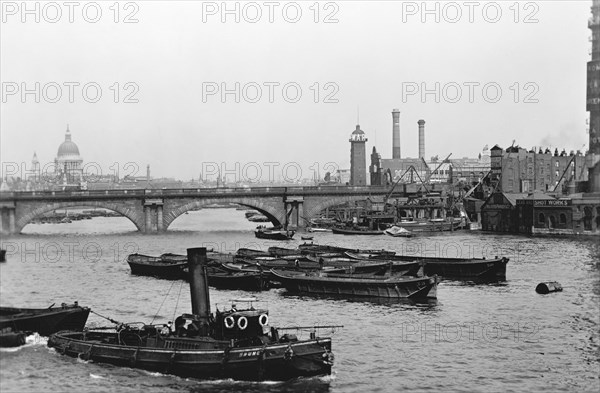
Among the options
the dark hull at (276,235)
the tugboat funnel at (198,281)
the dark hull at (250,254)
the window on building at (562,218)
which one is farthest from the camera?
the dark hull at (276,235)

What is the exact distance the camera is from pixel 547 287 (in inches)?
2370

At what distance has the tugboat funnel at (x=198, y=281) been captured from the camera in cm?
3812

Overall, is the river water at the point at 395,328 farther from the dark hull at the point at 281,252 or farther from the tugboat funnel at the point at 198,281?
the dark hull at the point at 281,252

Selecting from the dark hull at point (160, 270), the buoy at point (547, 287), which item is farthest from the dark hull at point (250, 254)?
the buoy at point (547, 287)

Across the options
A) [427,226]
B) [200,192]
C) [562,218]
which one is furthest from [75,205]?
[562,218]

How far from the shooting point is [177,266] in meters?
73.4

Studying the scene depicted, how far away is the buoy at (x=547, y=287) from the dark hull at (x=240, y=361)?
28.9 metres

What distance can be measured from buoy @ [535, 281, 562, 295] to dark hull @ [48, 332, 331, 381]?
1139 inches

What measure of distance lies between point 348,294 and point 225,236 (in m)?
65.6

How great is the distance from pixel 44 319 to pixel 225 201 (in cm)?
8625

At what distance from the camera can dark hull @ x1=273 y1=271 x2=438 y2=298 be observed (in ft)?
189

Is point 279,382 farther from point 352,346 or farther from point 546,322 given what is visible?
point 546,322

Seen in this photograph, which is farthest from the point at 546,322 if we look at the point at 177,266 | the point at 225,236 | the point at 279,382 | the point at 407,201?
the point at 407,201

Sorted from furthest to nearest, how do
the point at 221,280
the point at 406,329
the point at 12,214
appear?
1. the point at 12,214
2. the point at 221,280
3. the point at 406,329
